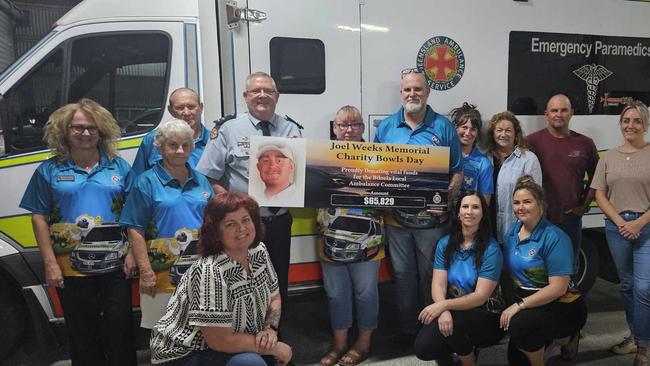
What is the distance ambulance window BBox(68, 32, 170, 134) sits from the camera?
3238 mm

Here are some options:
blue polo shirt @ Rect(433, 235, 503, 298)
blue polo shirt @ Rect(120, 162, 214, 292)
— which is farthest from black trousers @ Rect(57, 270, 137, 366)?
blue polo shirt @ Rect(433, 235, 503, 298)

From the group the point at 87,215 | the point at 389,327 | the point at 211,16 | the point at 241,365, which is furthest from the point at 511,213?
the point at 87,215

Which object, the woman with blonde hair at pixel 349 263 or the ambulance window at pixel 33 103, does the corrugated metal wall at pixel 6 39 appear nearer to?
the ambulance window at pixel 33 103

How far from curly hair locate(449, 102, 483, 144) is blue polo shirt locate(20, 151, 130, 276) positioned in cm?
238

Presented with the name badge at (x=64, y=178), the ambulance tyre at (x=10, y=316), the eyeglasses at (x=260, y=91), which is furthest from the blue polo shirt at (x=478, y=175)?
the ambulance tyre at (x=10, y=316)

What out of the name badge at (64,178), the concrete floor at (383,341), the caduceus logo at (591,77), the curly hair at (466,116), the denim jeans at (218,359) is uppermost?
the caduceus logo at (591,77)

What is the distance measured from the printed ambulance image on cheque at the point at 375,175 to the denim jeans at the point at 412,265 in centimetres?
23

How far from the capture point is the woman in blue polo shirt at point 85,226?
8.14ft

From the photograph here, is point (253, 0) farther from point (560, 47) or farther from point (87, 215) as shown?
point (560, 47)

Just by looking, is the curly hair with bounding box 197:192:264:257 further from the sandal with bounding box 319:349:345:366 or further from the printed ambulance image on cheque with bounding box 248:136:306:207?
the sandal with bounding box 319:349:345:366

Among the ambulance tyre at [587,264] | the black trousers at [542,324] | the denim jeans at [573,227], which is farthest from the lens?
the ambulance tyre at [587,264]

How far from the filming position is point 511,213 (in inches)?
136

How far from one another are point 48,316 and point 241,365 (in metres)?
1.87

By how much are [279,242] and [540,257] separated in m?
1.62
